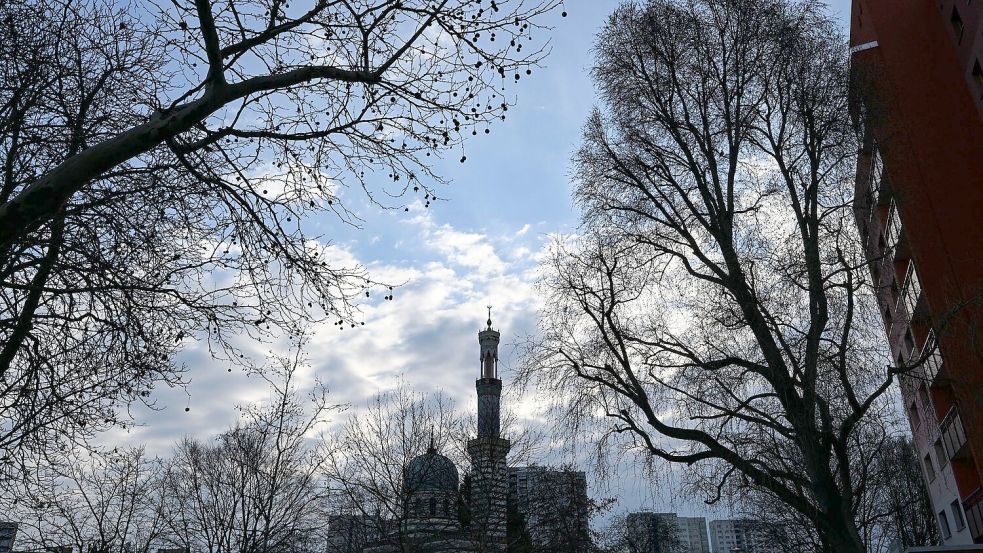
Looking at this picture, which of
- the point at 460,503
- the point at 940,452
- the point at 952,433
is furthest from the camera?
the point at 940,452

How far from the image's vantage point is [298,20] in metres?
6.45

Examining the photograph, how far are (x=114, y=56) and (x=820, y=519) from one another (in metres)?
11.7

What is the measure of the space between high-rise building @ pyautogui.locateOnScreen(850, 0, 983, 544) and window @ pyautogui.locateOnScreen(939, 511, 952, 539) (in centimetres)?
14

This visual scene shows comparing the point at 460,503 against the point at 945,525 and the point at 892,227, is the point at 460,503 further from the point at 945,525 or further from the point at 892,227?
the point at 945,525

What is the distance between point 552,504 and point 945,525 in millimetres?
15107

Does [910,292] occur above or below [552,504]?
above

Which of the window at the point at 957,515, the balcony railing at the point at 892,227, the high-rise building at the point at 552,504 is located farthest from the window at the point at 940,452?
the high-rise building at the point at 552,504

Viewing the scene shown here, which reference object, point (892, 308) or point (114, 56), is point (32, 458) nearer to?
point (114, 56)

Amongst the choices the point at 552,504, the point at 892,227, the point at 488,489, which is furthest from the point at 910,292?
the point at 552,504

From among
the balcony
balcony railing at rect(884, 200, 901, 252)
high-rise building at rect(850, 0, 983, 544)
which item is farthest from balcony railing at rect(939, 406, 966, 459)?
balcony railing at rect(884, 200, 901, 252)

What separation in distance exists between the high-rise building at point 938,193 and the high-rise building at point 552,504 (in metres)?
13.6

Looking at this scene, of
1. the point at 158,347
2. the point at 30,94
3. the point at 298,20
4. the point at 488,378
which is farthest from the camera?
the point at 488,378

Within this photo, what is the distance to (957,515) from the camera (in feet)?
80.4

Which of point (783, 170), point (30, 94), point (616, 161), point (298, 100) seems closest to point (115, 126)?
point (30, 94)
